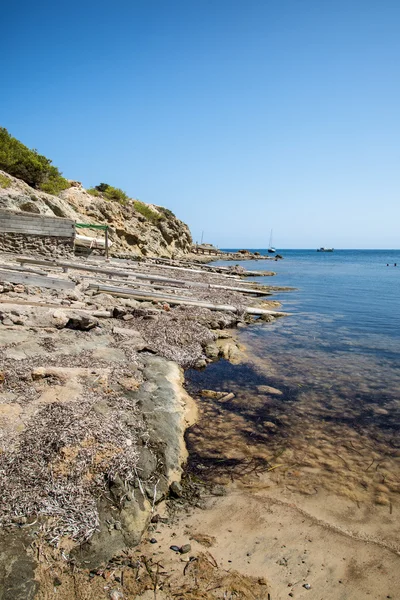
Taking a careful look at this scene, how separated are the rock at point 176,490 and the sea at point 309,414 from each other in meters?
0.47

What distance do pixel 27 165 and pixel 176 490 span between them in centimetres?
3142

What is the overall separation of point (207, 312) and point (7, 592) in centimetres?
1055

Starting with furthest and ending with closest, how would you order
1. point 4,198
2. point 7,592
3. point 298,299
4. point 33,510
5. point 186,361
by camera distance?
point 298,299
point 4,198
point 186,361
point 33,510
point 7,592

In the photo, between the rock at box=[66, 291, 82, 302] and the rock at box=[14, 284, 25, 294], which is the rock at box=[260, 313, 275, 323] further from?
the rock at box=[14, 284, 25, 294]

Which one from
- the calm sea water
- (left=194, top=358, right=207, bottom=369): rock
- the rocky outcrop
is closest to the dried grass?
(left=194, top=358, right=207, bottom=369): rock

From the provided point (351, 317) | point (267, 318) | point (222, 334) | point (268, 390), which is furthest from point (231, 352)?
point (351, 317)

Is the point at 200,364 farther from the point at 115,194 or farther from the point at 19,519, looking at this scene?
the point at 115,194

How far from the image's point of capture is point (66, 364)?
585 centimetres

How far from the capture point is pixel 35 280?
10.6m

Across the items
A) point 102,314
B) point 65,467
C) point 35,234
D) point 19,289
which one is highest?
point 35,234

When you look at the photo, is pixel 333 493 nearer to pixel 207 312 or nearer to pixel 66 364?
pixel 66 364

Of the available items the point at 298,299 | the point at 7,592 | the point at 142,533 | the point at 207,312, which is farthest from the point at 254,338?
the point at 298,299

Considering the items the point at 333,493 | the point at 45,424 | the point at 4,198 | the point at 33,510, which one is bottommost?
the point at 333,493

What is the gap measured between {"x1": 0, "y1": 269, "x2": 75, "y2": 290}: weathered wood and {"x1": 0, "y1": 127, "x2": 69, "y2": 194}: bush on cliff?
68.8ft
